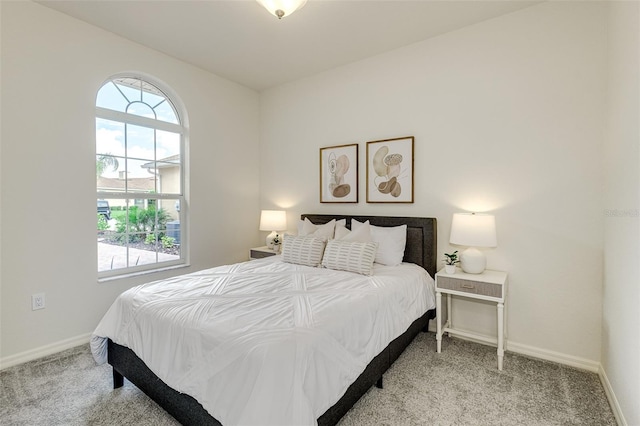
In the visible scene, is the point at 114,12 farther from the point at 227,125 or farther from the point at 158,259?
the point at 158,259

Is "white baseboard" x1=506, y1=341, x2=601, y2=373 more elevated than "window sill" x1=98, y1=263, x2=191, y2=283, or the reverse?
"window sill" x1=98, y1=263, x2=191, y2=283

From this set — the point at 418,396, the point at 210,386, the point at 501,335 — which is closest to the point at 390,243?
the point at 501,335

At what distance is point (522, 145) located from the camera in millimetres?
2533

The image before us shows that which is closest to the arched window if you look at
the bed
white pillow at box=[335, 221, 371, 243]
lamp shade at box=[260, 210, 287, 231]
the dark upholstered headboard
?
lamp shade at box=[260, 210, 287, 231]

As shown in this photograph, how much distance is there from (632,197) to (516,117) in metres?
1.19

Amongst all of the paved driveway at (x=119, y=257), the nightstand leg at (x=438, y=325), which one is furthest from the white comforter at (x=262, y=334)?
the paved driveway at (x=119, y=257)

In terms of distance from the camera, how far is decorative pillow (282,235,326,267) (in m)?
2.90

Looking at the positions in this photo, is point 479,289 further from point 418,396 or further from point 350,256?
point 350,256

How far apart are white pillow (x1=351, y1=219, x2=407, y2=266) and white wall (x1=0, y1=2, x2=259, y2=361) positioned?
2.43 metres

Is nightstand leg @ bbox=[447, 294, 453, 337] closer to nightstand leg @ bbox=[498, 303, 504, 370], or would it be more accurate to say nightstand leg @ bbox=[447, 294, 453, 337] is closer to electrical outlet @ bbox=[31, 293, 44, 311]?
nightstand leg @ bbox=[498, 303, 504, 370]

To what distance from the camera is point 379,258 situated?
2893mm

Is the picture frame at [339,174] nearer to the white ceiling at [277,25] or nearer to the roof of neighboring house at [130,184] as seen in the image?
the white ceiling at [277,25]

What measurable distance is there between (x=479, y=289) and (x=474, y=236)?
0.42 meters

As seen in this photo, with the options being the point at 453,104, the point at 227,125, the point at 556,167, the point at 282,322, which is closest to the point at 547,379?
the point at 556,167
